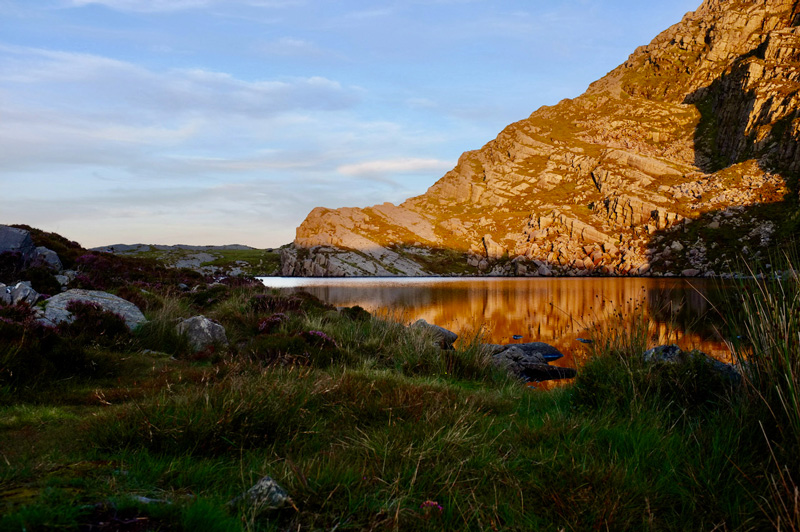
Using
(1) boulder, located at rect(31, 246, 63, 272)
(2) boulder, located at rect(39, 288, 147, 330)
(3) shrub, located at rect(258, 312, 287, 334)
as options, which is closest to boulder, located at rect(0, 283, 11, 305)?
(2) boulder, located at rect(39, 288, 147, 330)

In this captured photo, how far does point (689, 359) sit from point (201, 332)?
1164 cm

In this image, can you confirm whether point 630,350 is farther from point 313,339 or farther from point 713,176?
point 713,176

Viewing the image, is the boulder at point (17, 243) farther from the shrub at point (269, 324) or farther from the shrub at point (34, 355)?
the shrub at point (34, 355)

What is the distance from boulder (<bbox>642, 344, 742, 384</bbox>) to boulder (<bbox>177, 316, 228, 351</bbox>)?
34.3 ft

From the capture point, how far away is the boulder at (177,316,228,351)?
1193 centimetres

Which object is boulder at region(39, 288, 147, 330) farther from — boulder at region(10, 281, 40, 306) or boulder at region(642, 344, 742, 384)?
boulder at region(642, 344, 742, 384)

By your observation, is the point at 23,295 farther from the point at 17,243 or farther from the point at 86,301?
the point at 17,243

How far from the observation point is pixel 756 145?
156 meters

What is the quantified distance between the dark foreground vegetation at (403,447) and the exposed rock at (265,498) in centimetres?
9

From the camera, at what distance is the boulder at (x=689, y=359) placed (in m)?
7.38

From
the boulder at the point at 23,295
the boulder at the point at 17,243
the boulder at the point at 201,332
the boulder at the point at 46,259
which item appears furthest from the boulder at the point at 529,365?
the boulder at the point at 17,243

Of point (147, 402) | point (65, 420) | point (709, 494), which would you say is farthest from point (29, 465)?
point (709, 494)

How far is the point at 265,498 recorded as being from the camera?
11.0 ft

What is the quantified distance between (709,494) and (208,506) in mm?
4295
